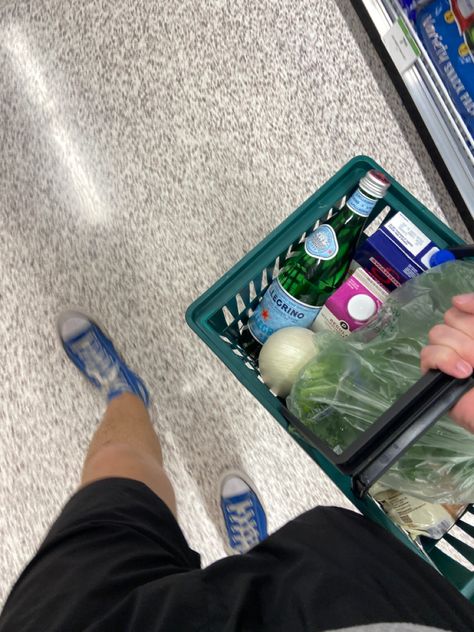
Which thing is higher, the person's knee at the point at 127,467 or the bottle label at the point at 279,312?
the bottle label at the point at 279,312

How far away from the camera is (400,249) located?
85 centimetres

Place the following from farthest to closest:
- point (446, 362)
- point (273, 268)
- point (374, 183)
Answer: point (273, 268)
point (374, 183)
point (446, 362)

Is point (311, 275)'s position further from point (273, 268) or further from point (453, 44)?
point (453, 44)

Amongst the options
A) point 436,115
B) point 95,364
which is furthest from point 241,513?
point 436,115

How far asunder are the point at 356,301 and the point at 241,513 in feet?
1.83

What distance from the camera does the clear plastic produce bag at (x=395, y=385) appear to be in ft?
2.52

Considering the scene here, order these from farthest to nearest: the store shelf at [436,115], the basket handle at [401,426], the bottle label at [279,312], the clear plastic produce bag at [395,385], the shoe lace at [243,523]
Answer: the store shelf at [436,115]
the shoe lace at [243,523]
the bottle label at [279,312]
the clear plastic produce bag at [395,385]
the basket handle at [401,426]

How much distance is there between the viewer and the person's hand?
620 mm

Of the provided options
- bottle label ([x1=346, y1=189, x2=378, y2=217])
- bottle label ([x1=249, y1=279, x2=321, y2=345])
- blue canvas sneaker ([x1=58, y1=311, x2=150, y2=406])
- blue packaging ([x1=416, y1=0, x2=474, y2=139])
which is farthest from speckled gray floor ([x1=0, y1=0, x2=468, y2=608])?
bottle label ([x1=346, y1=189, x2=378, y2=217])

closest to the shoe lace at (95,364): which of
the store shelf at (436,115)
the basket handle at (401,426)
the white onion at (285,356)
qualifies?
the white onion at (285,356)

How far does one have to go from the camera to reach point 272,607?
0.61 m

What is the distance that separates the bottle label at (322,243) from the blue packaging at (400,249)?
6 centimetres

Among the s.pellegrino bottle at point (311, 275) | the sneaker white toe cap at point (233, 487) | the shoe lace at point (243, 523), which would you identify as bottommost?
the shoe lace at point (243, 523)

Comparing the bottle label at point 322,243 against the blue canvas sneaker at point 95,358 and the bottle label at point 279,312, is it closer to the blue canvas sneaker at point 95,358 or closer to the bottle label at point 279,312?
the bottle label at point 279,312
